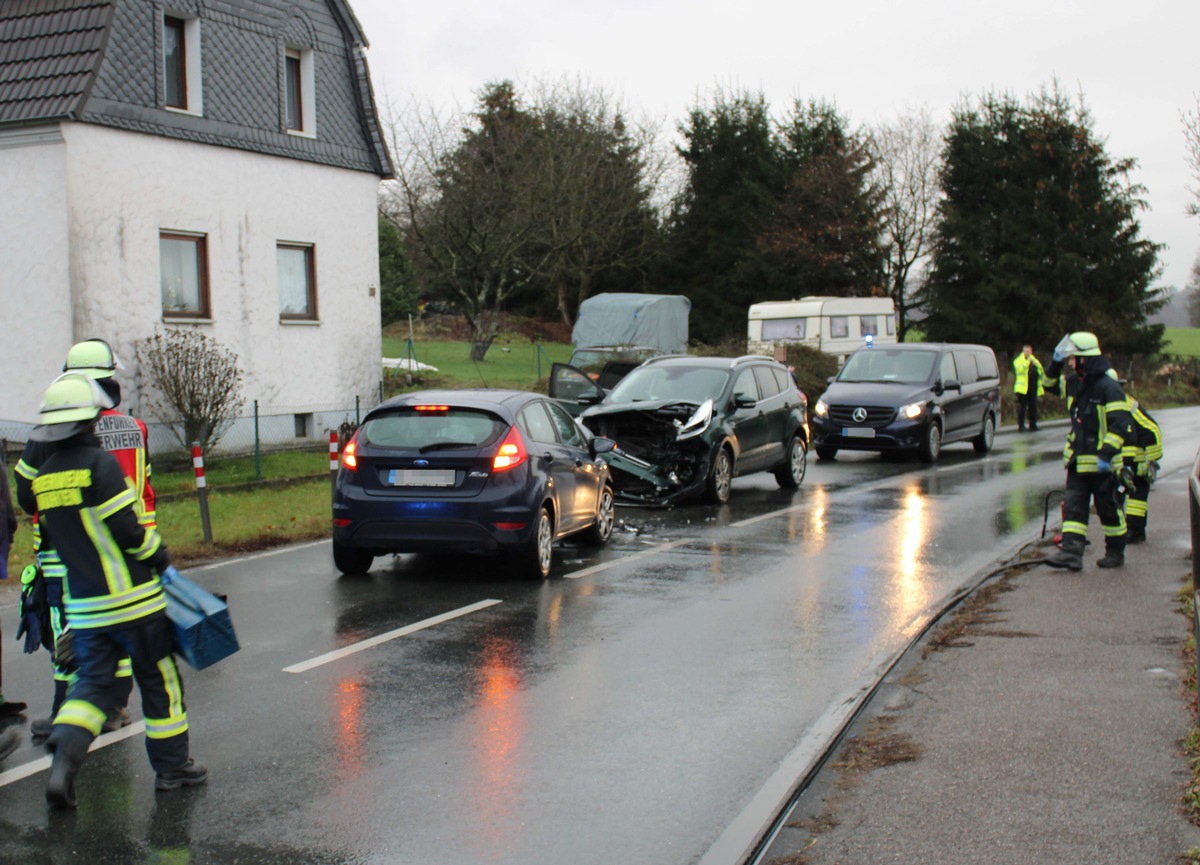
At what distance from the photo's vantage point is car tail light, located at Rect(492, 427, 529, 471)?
10227mm

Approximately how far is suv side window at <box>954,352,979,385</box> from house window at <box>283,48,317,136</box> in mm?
11889

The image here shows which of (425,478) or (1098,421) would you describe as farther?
(1098,421)

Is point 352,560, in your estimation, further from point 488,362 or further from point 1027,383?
point 488,362

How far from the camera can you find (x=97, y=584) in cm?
532

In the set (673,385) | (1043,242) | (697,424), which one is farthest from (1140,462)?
(1043,242)

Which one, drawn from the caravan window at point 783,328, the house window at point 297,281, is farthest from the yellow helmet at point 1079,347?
the caravan window at point 783,328

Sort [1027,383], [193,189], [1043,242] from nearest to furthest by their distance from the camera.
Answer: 1. [193,189]
2. [1027,383]
3. [1043,242]

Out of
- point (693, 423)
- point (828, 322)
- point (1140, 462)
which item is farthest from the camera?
point (828, 322)

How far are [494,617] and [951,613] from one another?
316cm

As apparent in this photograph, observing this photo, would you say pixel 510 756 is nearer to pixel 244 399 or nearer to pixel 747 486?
pixel 747 486

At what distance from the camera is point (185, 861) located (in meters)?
4.68

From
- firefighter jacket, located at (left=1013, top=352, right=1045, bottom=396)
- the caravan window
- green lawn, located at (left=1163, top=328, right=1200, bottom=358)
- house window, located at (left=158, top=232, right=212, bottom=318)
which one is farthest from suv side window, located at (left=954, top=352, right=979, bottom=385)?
green lawn, located at (left=1163, top=328, right=1200, bottom=358)

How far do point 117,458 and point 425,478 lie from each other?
13.4ft

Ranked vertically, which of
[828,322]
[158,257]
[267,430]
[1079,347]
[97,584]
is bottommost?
[267,430]
